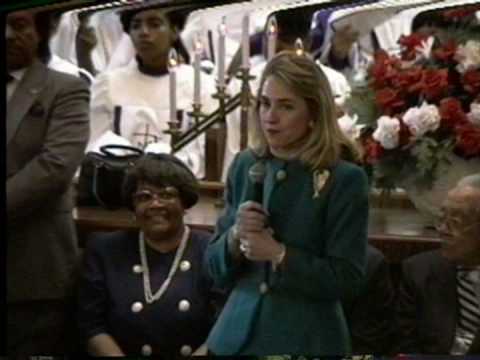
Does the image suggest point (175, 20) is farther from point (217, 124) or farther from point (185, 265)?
point (185, 265)

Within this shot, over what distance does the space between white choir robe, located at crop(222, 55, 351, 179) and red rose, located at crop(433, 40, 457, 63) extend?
0.13 metres

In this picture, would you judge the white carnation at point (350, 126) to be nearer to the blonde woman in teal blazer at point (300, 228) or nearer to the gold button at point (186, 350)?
the blonde woman in teal blazer at point (300, 228)

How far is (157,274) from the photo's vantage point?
1.50 metres

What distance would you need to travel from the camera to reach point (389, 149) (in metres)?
1.45

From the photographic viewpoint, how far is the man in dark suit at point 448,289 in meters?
1.40

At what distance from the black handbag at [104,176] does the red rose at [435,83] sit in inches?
15.9

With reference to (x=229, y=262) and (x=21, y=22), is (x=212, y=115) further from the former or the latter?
(x=21, y=22)

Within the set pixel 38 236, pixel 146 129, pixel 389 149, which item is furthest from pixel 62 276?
pixel 389 149

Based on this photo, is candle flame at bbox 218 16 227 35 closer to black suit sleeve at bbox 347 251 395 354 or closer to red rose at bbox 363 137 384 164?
red rose at bbox 363 137 384 164

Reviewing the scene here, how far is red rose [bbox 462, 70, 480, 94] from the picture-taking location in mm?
1411

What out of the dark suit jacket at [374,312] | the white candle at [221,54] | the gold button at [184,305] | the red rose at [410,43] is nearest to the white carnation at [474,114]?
the red rose at [410,43]

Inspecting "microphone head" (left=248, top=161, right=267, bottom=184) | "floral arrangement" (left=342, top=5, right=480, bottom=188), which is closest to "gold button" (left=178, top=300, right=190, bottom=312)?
"microphone head" (left=248, top=161, right=267, bottom=184)

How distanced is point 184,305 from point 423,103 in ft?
1.38

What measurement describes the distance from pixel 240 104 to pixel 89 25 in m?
0.26
